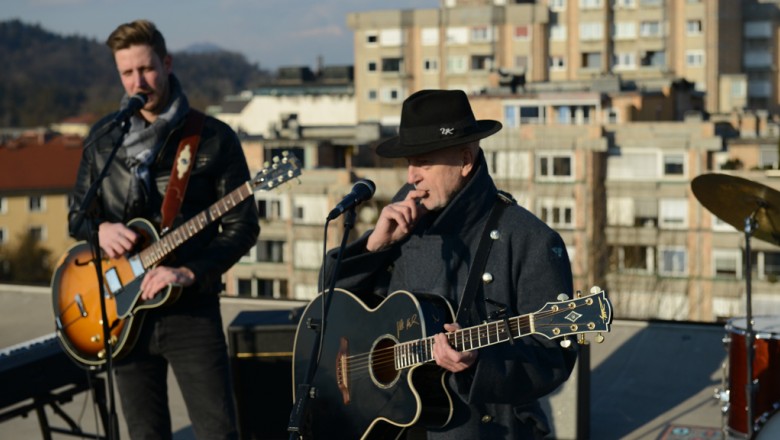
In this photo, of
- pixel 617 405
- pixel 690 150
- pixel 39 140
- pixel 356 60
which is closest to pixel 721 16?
pixel 356 60

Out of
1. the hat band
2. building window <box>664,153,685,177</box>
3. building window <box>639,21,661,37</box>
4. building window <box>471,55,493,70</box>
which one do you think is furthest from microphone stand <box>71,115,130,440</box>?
building window <box>639,21,661,37</box>

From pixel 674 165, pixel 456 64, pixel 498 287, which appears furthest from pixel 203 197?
pixel 456 64

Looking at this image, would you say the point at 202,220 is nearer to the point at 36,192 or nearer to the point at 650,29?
the point at 36,192

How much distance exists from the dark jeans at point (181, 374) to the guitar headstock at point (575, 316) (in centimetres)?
161

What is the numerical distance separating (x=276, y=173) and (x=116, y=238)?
2.20 ft

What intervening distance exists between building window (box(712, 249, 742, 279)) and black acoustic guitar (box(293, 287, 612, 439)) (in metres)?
40.9

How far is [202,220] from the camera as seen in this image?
4504 mm

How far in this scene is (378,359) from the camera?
373 centimetres

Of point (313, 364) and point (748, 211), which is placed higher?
point (748, 211)

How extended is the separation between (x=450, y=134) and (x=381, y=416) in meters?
0.90

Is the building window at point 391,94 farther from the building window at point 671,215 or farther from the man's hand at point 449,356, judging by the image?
the man's hand at point 449,356

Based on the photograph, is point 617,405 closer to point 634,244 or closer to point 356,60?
point 634,244

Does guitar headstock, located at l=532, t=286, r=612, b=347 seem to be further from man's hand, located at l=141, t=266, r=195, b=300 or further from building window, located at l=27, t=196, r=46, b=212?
building window, located at l=27, t=196, r=46, b=212

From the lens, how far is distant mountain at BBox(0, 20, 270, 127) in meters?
128
